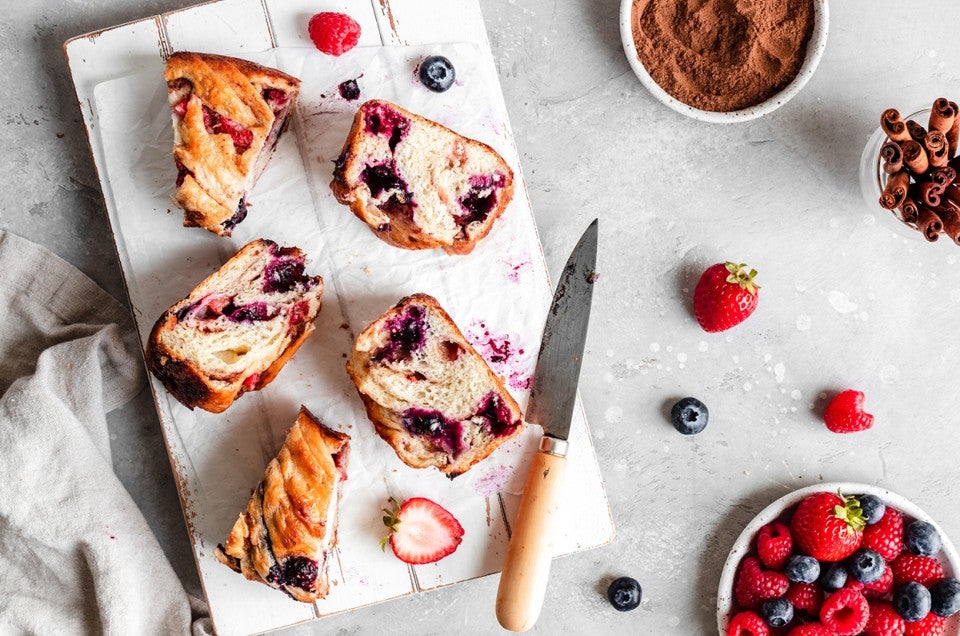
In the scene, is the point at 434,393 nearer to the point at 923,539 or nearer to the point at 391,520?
the point at 391,520

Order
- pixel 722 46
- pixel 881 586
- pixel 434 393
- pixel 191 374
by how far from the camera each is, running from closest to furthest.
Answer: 1. pixel 191 374
2. pixel 434 393
3. pixel 722 46
4. pixel 881 586

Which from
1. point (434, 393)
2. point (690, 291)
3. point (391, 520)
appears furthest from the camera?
point (690, 291)

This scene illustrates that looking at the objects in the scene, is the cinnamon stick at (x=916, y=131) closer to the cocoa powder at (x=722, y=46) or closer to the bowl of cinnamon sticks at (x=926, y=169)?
the bowl of cinnamon sticks at (x=926, y=169)

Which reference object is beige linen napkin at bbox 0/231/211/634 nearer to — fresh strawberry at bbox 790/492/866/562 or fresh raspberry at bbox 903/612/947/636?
fresh strawberry at bbox 790/492/866/562

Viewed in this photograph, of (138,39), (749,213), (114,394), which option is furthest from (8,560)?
(749,213)

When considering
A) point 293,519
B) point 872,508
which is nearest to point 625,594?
point 872,508

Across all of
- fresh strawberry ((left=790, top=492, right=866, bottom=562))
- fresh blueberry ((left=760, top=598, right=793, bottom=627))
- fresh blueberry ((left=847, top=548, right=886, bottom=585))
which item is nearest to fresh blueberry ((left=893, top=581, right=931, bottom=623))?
fresh blueberry ((left=847, top=548, right=886, bottom=585))
